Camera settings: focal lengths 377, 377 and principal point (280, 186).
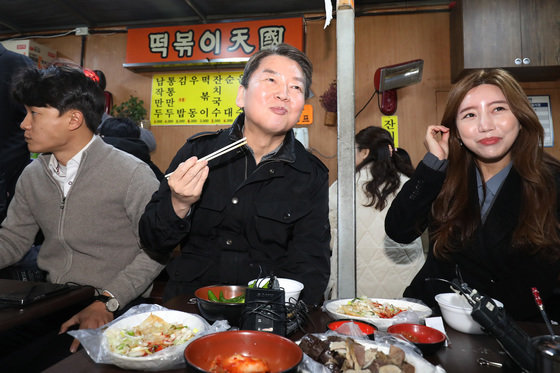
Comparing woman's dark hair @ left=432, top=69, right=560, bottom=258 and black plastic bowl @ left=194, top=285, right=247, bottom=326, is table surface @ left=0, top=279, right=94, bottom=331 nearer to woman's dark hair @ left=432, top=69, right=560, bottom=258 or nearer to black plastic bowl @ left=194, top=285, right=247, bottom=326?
black plastic bowl @ left=194, top=285, right=247, bottom=326

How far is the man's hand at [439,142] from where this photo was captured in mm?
1896

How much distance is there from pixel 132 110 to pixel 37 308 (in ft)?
13.4

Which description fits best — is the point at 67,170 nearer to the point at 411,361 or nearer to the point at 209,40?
the point at 411,361

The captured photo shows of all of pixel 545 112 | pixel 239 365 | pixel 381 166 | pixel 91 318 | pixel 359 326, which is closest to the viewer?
pixel 239 365

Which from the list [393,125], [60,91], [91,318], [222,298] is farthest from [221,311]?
[393,125]

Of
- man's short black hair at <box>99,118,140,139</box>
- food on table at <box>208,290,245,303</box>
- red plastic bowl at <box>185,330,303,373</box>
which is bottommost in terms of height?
red plastic bowl at <box>185,330,303,373</box>

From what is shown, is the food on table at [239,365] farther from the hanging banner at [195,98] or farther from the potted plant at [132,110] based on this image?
the potted plant at [132,110]

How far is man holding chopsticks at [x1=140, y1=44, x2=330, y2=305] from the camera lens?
1.72m

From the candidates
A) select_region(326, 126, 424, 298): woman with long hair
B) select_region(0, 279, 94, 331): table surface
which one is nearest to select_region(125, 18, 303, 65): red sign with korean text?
select_region(326, 126, 424, 298): woman with long hair

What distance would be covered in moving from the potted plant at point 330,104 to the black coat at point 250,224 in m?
2.84

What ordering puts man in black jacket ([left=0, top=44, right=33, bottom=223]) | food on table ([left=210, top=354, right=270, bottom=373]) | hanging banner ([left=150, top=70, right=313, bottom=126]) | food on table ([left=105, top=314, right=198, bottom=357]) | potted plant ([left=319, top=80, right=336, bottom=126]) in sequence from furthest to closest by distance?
hanging banner ([left=150, top=70, right=313, bottom=126]) → potted plant ([left=319, top=80, right=336, bottom=126]) → man in black jacket ([left=0, top=44, right=33, bottom=223]) → food on table ([left=105, top=314, right=198, bottom=357]) → food on table ([left=210, top=354, right=270, bottom=373])

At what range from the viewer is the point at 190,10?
4656 mm

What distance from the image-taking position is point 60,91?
2.07m

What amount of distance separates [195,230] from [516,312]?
1.48 meters
